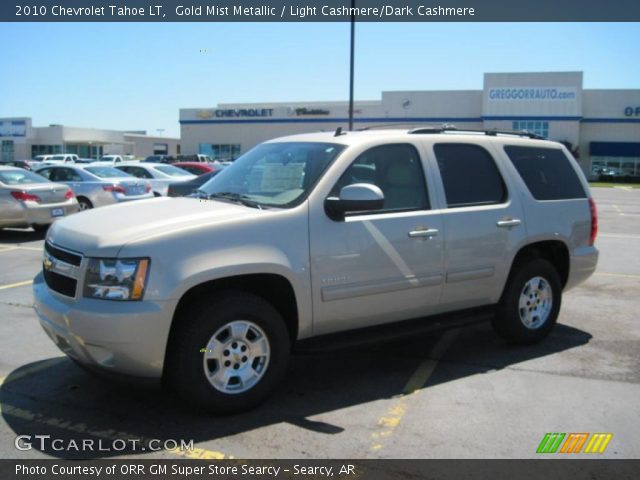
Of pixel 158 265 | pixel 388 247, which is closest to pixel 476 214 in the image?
pixel 388 247

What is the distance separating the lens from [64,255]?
402 centimetres

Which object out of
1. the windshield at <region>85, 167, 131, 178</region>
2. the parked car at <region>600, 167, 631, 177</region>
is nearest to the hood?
the windshield at <region>85, 167, 131, 178</region>

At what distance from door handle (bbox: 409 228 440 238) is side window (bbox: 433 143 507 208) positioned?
1.09ft

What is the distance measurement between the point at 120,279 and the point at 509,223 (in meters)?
3.32

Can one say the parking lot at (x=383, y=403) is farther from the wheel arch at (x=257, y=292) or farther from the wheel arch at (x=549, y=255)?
the wheel arch at (x=549, y=255)

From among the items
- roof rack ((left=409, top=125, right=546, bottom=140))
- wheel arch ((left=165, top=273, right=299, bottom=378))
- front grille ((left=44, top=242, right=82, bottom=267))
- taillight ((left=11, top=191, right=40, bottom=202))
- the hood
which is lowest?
wheel arch ((left=165, top=273, right=299, bottom=378))

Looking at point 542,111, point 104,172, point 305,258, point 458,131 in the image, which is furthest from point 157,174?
point 542,111

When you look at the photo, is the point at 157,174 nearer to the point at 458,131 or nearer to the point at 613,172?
the point at 458,131

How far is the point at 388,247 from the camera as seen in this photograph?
179 inches

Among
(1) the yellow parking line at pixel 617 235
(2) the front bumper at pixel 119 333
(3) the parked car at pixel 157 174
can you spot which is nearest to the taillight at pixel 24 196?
(3) the parked car at pixel 157 174

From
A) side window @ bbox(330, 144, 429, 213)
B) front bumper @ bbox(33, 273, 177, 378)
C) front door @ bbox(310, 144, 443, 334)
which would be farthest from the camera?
side window @ bbox(330, 144, 429, 213)

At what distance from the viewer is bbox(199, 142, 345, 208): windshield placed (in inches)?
175

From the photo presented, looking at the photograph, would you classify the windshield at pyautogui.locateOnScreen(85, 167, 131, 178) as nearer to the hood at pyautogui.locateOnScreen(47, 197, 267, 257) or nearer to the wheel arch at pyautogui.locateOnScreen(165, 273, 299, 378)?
the hood at pyautogui.locateOnScreen(47, 197, 267, 257)
